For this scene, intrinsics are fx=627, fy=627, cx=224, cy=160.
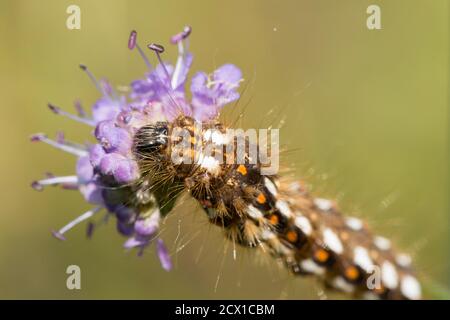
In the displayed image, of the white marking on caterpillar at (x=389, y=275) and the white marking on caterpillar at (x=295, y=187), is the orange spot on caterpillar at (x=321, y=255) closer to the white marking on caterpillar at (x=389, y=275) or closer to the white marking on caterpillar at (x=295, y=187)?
the white marking on caterpillar at (x=295, y=187)

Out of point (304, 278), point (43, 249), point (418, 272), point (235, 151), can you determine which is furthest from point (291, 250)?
point (43, 249)

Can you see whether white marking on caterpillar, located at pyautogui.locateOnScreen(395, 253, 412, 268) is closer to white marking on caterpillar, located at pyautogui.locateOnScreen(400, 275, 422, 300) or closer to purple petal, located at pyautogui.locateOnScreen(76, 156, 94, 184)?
white marking on caterpillar, located at pyautogui.locateOnScreen(400, 275, 422, 300)

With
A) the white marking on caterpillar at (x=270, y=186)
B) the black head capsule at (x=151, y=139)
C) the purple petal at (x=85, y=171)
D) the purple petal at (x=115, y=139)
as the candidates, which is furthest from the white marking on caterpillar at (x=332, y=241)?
the purple petal at (x=85, y=171)

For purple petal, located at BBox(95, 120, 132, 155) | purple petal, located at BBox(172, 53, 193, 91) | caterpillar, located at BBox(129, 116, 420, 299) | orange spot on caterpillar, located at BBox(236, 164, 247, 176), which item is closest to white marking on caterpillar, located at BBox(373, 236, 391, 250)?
caterpillar, located at BBox(129, 116, 420, 299)

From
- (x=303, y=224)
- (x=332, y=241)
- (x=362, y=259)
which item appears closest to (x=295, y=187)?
(x=303, y=224)

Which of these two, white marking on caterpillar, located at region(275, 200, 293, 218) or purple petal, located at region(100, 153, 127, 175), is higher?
purple petal, located at region(100, 153, 127, 175)

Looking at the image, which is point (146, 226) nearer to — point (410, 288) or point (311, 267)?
point (311, 267)

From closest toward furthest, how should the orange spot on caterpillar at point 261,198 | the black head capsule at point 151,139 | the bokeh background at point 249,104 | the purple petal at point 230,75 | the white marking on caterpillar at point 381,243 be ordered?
the black head capsule at point 151,139, the orange spot on caterpillar at point 261,198, the purple petal at point 230,75, the white marking on caterpillar at point 381,243, the bokeh background at point 249,104
